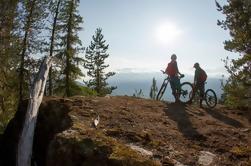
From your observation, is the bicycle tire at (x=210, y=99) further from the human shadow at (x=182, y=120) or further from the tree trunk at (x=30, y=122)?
the tree trunk at (x=30, y=122)

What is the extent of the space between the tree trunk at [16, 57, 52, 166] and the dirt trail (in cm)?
156

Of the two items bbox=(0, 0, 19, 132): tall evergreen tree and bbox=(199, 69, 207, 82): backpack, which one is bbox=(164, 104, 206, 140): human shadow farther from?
bbox=(0, 0, 19, 132): tall evergreen tree

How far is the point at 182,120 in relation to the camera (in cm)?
1352

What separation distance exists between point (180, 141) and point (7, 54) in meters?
17.5

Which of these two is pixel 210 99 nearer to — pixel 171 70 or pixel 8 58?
pixel 171 70

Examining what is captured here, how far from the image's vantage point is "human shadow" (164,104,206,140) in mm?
11413

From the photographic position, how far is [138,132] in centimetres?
1104

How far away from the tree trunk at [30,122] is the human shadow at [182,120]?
16.7ft

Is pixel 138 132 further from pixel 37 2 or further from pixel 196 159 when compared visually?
pixel 37 2

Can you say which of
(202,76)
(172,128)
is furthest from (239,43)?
(172,128)

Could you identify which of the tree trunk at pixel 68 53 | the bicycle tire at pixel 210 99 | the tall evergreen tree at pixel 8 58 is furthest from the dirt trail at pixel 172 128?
the tree trunk at pixel 68 53

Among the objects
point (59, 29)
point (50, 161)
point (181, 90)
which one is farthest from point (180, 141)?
point (59, 29)

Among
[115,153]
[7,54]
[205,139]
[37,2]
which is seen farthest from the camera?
[37,2]

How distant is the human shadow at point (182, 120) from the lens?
11413 millimetres
